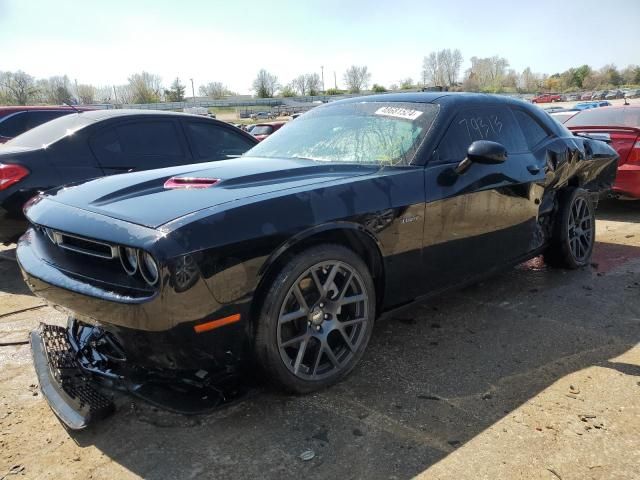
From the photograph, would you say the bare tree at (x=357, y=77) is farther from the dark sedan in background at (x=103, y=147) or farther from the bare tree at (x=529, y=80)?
the dark sedan in background at (x=103, y=147)

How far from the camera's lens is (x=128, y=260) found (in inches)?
90.3

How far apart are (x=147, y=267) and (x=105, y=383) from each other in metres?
0.82

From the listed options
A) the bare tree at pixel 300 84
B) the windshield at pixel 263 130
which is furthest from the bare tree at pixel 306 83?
the windshield at pixel 263 130

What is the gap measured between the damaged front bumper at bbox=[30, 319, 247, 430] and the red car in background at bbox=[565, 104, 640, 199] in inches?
220

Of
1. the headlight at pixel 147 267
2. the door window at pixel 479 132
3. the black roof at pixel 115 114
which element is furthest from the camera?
the black roof at pixel 115 114

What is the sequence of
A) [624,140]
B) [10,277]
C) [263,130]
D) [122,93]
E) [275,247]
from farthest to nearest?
[122,93]
[263,130]
[624,140]
[10,277]
[275,247]

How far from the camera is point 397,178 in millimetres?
3012

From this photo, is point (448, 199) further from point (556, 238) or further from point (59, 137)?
point (59, 137)

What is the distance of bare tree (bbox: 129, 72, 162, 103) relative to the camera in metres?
97.0

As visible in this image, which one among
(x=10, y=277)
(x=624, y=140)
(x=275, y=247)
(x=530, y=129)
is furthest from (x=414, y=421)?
(x=624, y=140)

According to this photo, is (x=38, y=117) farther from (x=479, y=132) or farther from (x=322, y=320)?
(x=322, y=320)

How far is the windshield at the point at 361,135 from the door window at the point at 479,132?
0.18 meters

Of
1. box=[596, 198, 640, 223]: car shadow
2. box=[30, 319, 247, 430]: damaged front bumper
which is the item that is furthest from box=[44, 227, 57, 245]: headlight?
box=[596, 198, 640, 223]: car shadow

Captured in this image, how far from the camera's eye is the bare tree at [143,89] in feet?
318
